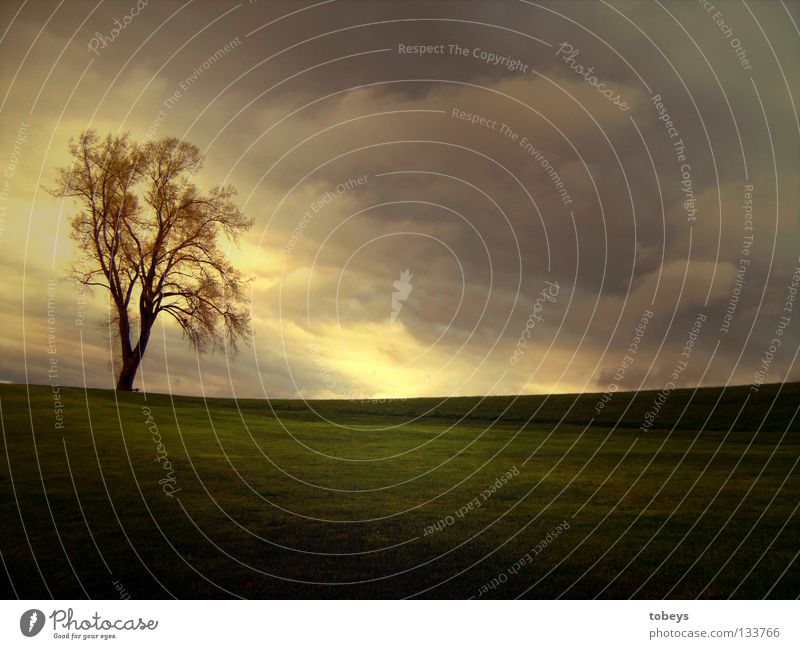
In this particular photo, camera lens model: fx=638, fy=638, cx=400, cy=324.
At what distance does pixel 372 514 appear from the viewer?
45.3ft

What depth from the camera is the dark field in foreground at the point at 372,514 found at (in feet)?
Answer: 34.5

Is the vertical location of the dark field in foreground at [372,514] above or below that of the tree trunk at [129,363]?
below

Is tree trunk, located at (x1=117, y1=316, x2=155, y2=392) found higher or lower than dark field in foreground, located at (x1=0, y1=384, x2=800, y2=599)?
higher

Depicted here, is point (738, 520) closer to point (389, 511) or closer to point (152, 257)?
point (389, 511)

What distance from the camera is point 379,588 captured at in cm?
1058

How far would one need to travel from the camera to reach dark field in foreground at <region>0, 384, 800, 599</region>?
10523mm

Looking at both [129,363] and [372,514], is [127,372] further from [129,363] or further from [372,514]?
[372,514]
